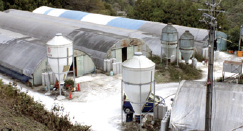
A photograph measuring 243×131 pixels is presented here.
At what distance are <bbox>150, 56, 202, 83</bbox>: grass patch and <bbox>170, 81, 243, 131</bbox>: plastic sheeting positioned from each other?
9.61 m

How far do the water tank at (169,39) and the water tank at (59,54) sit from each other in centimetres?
987

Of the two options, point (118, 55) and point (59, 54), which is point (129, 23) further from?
point (59, 54)

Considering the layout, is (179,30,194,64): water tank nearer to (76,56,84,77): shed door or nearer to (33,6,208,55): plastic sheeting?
(33,6,208,55): plastic sheeting

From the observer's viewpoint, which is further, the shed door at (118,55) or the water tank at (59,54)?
the shed door at (118,55)

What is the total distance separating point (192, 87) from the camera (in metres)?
16.3

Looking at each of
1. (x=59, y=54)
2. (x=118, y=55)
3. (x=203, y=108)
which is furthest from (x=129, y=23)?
(x=203, y=108)

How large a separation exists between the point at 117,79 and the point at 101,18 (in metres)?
21.7

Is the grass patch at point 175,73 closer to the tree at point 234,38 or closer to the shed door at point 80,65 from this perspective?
the shed door at point 80,65

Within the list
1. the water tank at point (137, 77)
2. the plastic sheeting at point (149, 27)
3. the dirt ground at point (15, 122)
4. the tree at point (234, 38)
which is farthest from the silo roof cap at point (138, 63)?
the tree at point (234, 38)

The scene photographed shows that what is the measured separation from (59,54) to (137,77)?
741cm

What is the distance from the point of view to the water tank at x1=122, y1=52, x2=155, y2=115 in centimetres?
1642

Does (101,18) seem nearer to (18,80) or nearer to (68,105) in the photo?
(18,80)

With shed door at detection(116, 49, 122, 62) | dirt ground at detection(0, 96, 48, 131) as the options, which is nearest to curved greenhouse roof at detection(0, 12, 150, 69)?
shed door at detection(116, 49, 122, 62)

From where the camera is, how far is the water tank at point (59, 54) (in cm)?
2139
